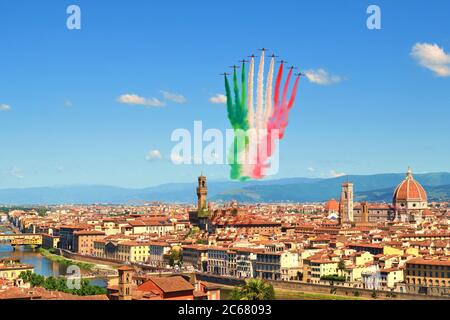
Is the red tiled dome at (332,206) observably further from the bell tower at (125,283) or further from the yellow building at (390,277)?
the bell tower at (125,283)

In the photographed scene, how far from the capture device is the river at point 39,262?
49606 millimetres

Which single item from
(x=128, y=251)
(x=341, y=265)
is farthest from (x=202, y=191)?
(x=341, y=265)

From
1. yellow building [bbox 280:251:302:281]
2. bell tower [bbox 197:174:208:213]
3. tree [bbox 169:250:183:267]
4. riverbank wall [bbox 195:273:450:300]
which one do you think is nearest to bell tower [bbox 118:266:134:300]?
riverbank wall [bbox 195:273:450:300]

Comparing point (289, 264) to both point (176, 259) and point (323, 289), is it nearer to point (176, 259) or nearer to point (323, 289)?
point (323, 289)

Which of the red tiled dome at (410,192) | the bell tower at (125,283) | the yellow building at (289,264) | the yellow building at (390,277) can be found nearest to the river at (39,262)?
the yellow building at (289,264)

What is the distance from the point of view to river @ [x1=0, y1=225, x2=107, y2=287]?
163 ft

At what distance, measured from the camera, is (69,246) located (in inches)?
2995

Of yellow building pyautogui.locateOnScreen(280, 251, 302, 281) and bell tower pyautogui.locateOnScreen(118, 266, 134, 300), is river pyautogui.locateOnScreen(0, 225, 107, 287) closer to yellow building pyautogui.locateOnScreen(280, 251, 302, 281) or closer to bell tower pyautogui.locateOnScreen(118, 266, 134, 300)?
yellow building pyautogui.locateOnScreen(280, 251, 302, 281)

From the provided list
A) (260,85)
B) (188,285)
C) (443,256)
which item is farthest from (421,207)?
(188,285)

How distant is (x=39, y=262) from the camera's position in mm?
62312
